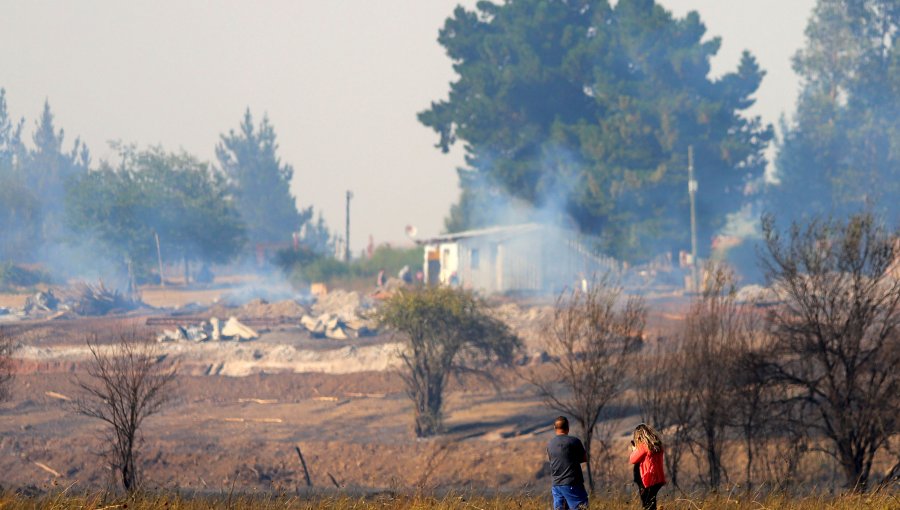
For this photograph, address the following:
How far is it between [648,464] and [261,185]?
118m

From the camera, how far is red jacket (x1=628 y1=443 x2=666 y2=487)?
11.8 meters

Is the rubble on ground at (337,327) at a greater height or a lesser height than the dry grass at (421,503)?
greater

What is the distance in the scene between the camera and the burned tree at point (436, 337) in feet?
115

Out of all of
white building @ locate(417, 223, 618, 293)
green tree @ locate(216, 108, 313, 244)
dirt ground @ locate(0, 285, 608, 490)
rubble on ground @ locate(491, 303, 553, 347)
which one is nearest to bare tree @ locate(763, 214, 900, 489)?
dirt ground @ locate(0, 285, 608, 490)

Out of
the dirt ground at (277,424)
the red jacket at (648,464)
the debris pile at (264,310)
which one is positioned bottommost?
the dirt ground at (277,424)

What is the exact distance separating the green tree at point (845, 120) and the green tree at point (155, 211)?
1636 inches

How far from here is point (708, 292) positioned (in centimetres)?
2683

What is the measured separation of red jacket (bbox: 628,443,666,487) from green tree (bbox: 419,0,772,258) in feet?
175

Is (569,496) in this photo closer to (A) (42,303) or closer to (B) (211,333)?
(B) (211,333)

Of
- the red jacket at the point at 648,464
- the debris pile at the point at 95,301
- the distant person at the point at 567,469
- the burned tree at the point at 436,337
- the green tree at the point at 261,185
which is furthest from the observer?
the green tree at the point at 261,185

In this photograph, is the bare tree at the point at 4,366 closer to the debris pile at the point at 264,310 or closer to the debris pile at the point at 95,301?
the debris pile at the point at 264,310

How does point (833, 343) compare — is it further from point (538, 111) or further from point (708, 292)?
point (538, 111)

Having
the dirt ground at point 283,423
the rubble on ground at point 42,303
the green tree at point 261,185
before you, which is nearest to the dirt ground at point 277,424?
the dirt ground at point 283,423

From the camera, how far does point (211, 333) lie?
48.8 meters
